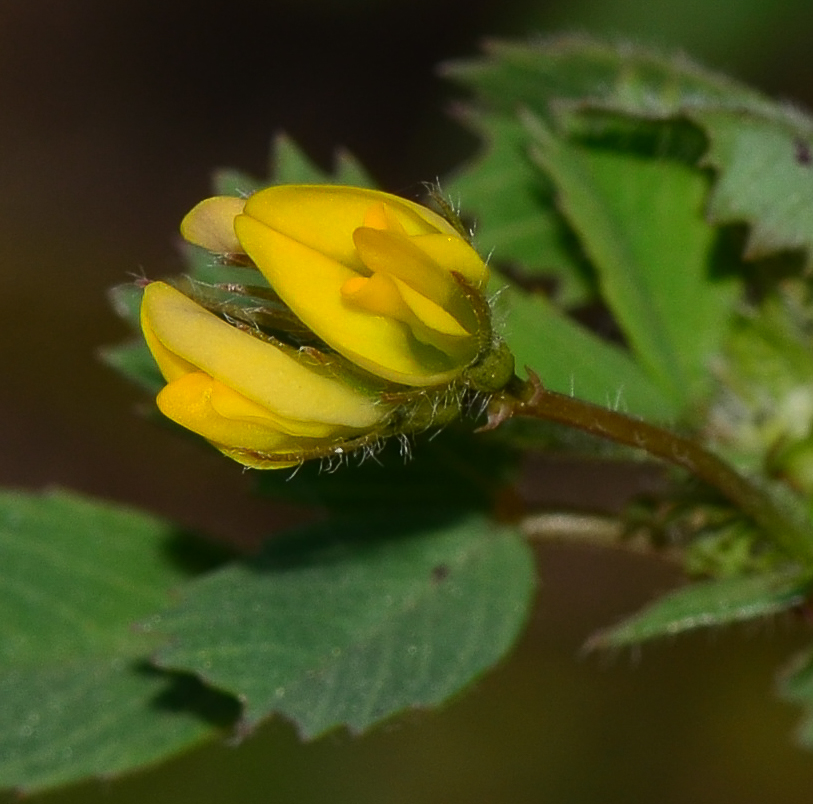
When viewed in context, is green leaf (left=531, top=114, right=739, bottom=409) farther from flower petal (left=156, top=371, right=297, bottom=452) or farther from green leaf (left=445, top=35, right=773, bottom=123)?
flower petal (left=156, top=371, right=297, bottom=452)

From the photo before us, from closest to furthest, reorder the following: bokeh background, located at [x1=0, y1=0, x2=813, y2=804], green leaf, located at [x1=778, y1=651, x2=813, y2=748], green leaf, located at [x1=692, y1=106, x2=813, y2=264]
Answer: green leaf, located at [x1=692, y1=106, x2=813, y2=264]
green leaf, located at [x1=778, y1=651, x2=813, y2=748]
bokeh background, located at [x1=0, y1=0, x2=813, y2=804]

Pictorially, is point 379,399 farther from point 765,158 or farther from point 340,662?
point 765,158

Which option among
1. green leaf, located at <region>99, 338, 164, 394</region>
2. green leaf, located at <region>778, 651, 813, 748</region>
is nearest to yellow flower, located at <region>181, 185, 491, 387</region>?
green leaf, located at <region>99, 338, 164, 394</region>

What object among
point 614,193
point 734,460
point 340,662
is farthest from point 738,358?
point 340,662

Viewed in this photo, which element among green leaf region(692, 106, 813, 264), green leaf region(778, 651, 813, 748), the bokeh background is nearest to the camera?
green leaf region(692, 106, 813, 264)

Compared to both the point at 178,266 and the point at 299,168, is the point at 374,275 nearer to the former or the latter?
the point at 299,168

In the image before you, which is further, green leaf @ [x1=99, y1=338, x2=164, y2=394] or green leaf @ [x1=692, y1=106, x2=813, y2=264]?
green leaf @ [x1=99, y1=338, x2=164, y2=394]

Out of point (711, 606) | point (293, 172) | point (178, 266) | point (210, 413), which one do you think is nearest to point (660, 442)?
point (711, 606)
